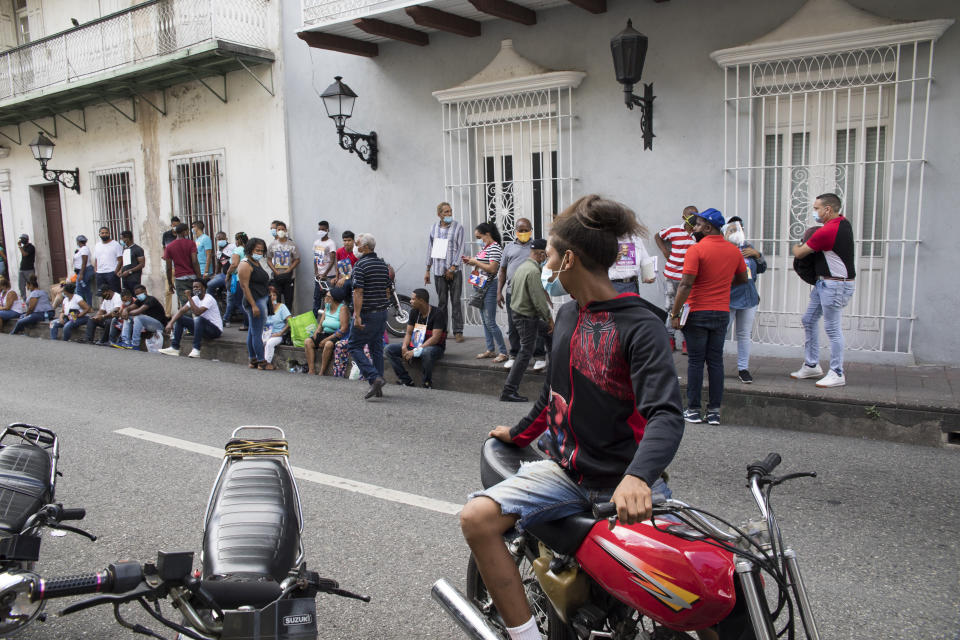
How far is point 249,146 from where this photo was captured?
46.3 feet

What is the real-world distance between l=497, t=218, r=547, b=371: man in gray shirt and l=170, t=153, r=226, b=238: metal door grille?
7581 millimetres

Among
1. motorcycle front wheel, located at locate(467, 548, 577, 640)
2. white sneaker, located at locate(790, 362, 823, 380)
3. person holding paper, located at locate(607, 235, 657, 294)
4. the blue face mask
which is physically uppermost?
the blue face mask

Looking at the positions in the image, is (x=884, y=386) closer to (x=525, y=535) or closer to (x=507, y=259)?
(x=507, y=259)

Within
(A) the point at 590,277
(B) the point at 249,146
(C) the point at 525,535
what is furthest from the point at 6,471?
(B) the point at 249,146

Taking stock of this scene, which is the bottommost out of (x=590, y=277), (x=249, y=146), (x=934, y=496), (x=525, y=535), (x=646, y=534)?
(x=934, y=496)

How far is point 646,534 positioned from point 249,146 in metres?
13.3

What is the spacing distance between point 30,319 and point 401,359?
31.8 feet

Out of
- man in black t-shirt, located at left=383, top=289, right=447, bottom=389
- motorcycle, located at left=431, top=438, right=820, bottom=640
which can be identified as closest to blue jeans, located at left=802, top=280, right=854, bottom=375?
man in black t-shirt, located at left=383, top=289, right=447, bottom=389

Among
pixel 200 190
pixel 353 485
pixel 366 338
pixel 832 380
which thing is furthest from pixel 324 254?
pixel 832 380

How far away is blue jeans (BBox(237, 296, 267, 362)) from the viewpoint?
34.0 ft

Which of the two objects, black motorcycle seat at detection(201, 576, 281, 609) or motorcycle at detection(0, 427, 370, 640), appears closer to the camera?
motorcycle at detection(0, 427, 370, 640)

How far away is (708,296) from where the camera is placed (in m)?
6.73

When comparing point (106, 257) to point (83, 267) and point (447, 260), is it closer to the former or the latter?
point (83, 267)

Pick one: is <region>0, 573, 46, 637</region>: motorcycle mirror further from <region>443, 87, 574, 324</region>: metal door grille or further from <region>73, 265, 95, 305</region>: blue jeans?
<region>73, 265, 95, 305</region>: blue jeans
